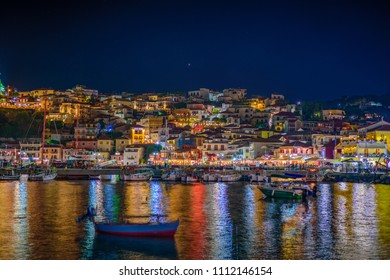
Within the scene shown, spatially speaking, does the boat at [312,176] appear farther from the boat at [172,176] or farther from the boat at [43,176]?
the boat at [43,176]

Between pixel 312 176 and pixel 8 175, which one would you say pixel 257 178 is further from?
pixel 8 175

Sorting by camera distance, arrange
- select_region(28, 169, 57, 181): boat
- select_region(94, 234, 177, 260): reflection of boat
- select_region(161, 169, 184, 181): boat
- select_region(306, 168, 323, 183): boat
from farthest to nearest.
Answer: select_region(28, 169, 57, 181): boat → select_region(161, 169, 184, 181): boat → select_region(306, 168, 323, 183): boat → select_region(94, 234, 177, 260): reflection of boat

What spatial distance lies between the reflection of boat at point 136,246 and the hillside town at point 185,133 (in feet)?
57.7

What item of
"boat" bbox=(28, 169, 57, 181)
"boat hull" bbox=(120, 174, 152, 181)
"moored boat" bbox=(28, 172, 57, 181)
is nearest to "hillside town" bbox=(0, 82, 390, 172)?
"boat" bbox=(28, 169, 57, 181)

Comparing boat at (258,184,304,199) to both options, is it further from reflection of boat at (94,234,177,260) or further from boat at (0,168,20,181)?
boat at (0,168,20,181)

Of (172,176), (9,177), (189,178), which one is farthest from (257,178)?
(9,177)

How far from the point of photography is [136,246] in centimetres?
826

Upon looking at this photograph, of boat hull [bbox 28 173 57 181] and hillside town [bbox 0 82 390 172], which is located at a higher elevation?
hillside town [bbox 0 82 390 172]

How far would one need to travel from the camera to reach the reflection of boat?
7.73 m

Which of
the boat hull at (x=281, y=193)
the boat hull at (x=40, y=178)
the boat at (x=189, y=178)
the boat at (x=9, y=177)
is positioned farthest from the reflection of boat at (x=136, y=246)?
the boat at (x=9, y=177)

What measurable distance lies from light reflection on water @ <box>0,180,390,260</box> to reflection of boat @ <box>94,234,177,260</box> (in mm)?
14

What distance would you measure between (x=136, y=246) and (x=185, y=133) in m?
23.4

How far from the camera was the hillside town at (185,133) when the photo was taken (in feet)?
89.5
